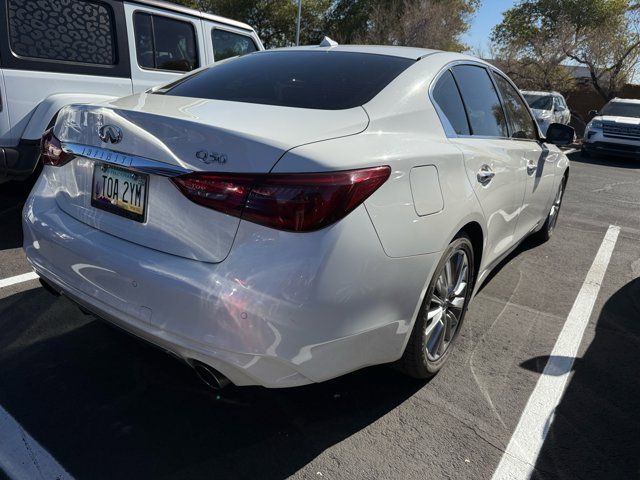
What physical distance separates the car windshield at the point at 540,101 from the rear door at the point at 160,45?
12.7 meters

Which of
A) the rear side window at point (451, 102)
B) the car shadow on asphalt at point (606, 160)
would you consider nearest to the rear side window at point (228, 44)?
the rear side window at point (451, 102)

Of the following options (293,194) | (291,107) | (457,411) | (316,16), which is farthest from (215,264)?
(316,16)

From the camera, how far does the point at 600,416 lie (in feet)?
8.63

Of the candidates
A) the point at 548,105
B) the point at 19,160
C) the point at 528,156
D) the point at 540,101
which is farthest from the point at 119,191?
the point at 540,101

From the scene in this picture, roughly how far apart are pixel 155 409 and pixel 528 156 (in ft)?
9.53

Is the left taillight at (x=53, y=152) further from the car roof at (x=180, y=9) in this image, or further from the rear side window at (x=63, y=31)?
the car roof at (x=180, y=9)

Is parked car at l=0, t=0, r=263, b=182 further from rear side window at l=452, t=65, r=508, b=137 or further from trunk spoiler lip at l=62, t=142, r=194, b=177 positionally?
rear side window at l=452, t=65, r=508, b=137

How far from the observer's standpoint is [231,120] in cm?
205

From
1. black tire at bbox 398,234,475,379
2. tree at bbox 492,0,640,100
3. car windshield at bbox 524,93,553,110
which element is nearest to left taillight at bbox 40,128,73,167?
black tire at bbox 398,234,475,379

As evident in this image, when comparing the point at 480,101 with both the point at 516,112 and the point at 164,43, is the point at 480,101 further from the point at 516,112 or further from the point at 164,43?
the point at 164,43

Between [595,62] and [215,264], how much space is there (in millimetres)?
27195

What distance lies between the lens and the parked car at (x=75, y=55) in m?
4.18

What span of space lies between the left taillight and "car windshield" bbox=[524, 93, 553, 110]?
51.8 ft

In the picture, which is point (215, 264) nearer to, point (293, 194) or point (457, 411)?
point (293, 194)
